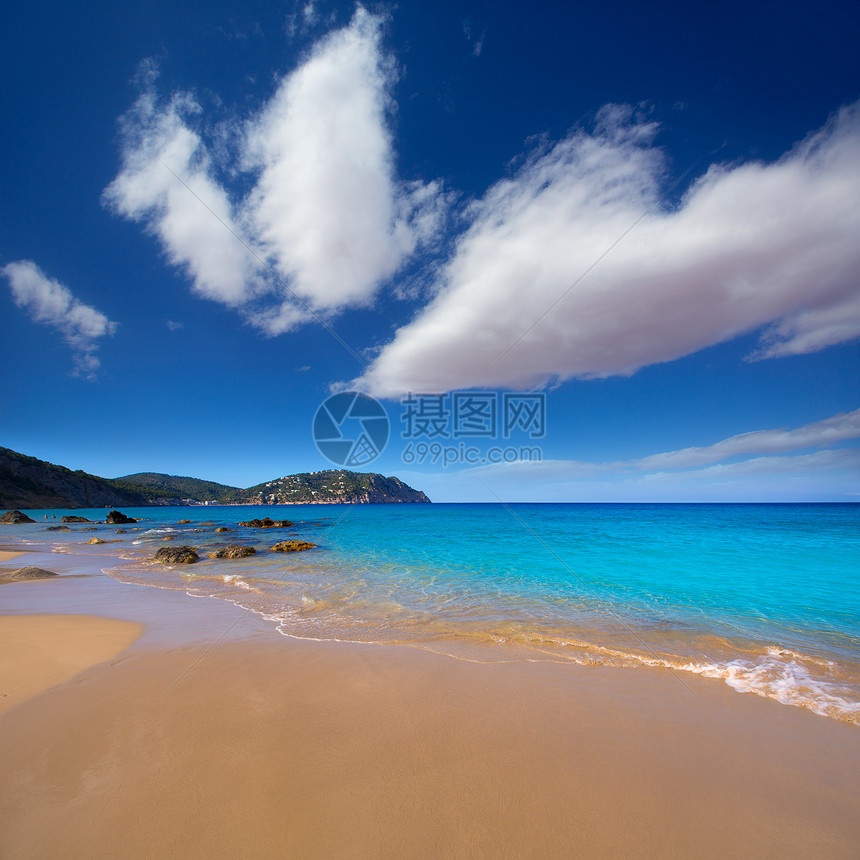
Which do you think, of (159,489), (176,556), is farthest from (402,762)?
(159,489)

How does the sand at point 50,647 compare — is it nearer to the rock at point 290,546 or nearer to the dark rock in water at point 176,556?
the dark rock in water at point 176,556

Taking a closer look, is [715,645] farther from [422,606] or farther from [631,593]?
[422,606]

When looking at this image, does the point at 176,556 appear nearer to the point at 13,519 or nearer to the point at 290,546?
the point at 290,546

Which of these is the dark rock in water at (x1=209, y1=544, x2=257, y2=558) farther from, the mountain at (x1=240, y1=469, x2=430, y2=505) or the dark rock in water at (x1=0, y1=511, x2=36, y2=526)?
the mountain at (x1=240, y1=469, x2=430, y2=505)

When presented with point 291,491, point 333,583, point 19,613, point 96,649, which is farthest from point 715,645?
point 291,491

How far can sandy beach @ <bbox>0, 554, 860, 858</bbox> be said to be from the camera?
2641mm

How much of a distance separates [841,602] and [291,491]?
14116 cm

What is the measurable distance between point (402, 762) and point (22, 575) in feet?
52.7

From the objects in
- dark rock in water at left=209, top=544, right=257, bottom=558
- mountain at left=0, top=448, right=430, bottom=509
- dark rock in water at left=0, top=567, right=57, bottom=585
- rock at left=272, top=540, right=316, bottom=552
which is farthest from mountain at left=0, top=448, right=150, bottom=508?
dark rock in water at left=0, top=567, right=57, bottom=585

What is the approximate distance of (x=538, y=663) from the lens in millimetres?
5875

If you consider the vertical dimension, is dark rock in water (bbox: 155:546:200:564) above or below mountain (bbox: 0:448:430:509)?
below

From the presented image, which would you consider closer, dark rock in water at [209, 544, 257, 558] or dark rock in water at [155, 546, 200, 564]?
dark rock in water at [155, 546, 200, 564]

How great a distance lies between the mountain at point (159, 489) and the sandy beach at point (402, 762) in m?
109

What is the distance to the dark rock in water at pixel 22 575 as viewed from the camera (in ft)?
39.7
